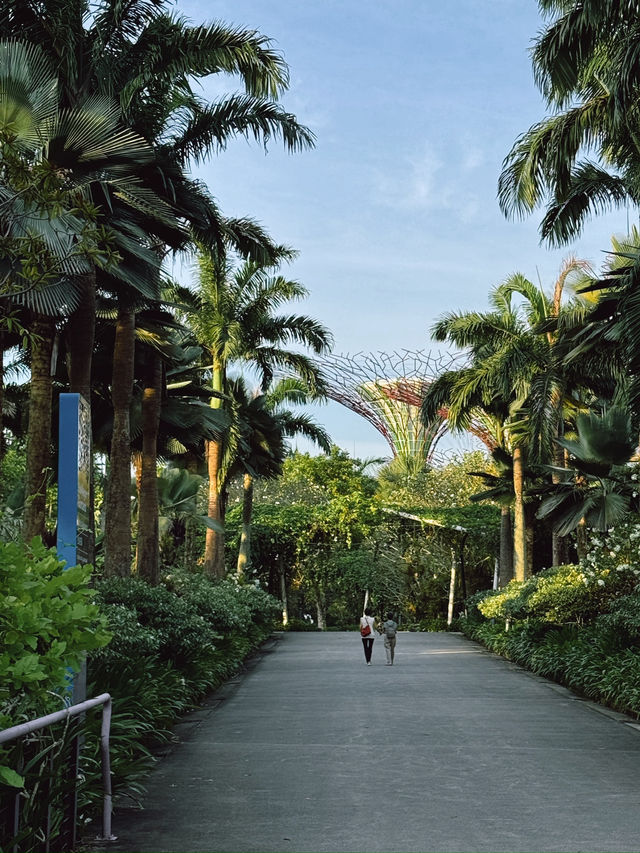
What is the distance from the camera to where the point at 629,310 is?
51.0 feet

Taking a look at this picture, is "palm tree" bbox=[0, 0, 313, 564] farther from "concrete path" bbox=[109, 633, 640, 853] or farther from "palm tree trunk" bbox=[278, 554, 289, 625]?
"palm tree trunk" bbox=[278, 554, 289, 625]

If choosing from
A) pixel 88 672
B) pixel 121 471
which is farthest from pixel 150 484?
pixel 88 672

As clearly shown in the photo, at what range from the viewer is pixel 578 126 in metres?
19.3

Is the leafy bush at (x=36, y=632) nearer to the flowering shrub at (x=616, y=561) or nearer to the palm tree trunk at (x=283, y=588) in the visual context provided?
the flowering shrub at (x=616, y=561)

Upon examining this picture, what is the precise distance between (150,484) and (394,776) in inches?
531

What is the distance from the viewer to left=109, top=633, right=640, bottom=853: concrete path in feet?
23.0

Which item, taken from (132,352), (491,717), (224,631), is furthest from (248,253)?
(491,717)

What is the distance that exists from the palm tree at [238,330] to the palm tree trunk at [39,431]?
522 inches

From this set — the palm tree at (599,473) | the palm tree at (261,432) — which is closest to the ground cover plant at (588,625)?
the palm tree at (599,473)

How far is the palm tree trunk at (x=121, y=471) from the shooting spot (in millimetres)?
18297

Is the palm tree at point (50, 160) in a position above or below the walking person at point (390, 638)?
above

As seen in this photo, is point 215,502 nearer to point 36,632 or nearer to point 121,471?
point 121,471

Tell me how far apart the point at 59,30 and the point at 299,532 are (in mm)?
35675

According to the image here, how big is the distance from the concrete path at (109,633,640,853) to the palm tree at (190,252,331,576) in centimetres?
1500
